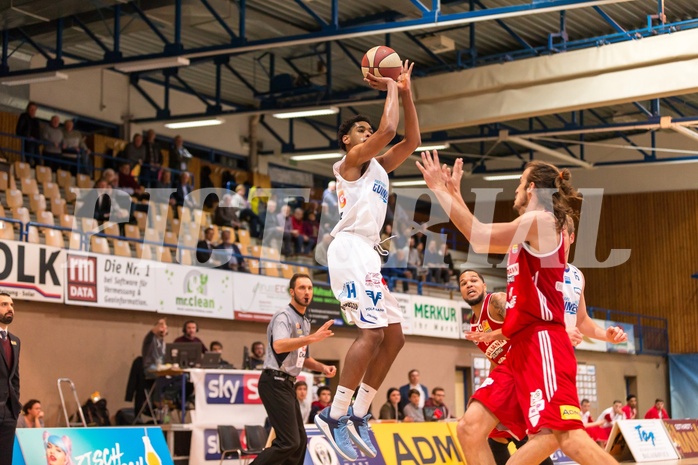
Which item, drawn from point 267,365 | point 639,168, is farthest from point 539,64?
point 639,168

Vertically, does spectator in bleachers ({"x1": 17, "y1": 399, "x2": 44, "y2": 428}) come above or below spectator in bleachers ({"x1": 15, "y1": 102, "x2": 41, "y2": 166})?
below

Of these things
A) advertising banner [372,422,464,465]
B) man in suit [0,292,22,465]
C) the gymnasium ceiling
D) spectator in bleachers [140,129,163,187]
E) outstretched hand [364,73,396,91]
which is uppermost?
the gymnasium ceiling

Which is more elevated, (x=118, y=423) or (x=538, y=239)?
(x=538, y=239)

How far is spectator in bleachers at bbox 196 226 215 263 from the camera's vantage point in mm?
19141

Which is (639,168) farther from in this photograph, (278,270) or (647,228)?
(278,270)

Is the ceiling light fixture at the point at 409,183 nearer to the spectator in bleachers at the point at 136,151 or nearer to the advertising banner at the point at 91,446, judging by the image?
the spectator in bleachers at the point at 136,151

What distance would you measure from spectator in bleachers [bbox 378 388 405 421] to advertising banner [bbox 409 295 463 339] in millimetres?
5324

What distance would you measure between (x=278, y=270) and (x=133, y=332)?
461cm

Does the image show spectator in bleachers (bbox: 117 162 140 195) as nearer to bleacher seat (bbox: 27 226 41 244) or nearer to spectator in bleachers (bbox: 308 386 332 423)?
bleacher seat (bbox: 27 226 41 244)

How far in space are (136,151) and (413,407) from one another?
9723mm

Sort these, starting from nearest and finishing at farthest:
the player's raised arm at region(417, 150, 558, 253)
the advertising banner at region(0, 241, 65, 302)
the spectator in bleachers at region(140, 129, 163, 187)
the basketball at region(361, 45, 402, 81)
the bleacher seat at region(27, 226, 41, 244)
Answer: the player's raised arm at region(417, 150, 558, 253)
the basketball at region(361, 45, 402, 81)
the advertising banner at region(0, 241, 65, 302)
the bleacher seat at region(27, 226, 41, 244)
the spectator in bleachers at region(140, 129, 163, 187)

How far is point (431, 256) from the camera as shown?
28156mm

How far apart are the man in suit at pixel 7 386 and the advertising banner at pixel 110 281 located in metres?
5.86

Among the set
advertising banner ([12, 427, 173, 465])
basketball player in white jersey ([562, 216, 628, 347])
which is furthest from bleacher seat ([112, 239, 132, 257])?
basketball player in white jersey ([562, 216, 628, 347])
